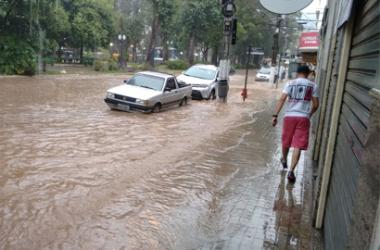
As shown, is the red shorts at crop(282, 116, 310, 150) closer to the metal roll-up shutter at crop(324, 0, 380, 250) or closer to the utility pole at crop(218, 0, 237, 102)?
the metal roll-up shutter at crop(324, 0, 380, 250)

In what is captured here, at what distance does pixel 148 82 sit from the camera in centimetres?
1517

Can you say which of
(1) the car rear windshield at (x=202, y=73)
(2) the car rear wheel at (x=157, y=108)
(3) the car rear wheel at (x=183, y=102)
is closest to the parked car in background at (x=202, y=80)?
(1) the car rear windshield at (x=202, y=73)

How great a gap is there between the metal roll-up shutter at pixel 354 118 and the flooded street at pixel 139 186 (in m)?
1.27

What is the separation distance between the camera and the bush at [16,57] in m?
26.5

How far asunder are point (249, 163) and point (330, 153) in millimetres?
3884

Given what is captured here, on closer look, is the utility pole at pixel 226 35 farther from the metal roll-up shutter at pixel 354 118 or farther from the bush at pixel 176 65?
the bush at pixel 176 65

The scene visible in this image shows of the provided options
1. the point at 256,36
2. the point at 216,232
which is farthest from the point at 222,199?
the point at 256,36

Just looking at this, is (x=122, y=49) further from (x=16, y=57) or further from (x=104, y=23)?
(x=16, y=57)

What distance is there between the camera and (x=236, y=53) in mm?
77188

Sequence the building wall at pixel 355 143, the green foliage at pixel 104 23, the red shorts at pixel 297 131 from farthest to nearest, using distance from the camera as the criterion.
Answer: the green foliage at pixel 104 23, the red shorts at pixel 297 131, the building wall at pixel 355 143

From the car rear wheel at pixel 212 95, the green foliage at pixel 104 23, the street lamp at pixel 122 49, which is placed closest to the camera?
the car rear wheel at pixel 212 95

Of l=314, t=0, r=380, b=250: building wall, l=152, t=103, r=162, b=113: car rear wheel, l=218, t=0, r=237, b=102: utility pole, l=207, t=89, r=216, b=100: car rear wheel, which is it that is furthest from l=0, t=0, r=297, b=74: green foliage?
l=314, t=0, r=380, b=250: building wall

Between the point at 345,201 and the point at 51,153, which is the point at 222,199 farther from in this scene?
the point at 51,153

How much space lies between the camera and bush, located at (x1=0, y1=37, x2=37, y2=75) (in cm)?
2648
